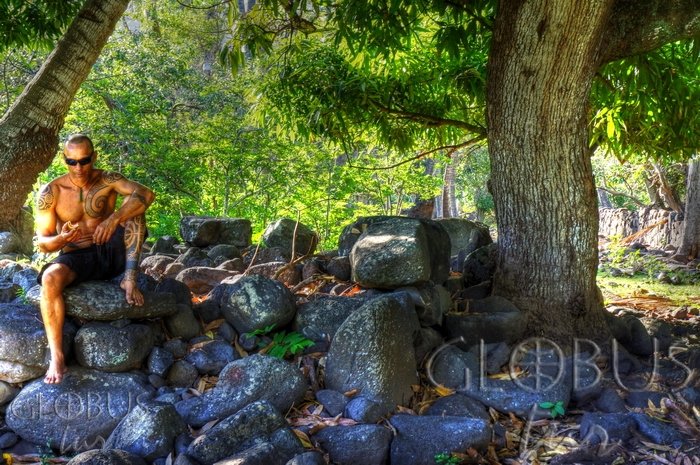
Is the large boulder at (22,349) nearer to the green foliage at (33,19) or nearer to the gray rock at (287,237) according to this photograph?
the gray rock at (287,237)

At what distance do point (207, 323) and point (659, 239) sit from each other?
12065mm

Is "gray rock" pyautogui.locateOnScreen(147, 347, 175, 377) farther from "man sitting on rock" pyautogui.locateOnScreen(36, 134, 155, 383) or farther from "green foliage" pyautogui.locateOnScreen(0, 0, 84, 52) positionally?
"green foliage" pyautogui.locateOnScreen(0, 0, 84, 52)

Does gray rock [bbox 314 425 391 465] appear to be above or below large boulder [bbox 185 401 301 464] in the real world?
below

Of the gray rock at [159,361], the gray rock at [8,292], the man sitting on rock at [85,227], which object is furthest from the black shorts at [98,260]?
the gray rock at [8,292]

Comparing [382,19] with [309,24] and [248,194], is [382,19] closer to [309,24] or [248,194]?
[309,24]

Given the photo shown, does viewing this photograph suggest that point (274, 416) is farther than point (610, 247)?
No

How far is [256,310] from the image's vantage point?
4.14 meters

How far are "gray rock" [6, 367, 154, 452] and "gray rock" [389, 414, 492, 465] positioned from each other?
1.58 metres

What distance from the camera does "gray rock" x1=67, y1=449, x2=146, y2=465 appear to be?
→ 108 inches

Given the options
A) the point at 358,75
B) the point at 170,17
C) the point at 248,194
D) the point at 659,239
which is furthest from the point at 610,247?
the point at 170,17

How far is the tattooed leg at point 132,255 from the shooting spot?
3716 millimetres

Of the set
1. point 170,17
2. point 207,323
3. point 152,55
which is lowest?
point 207,323

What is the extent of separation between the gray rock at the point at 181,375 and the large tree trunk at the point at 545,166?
2607 mm

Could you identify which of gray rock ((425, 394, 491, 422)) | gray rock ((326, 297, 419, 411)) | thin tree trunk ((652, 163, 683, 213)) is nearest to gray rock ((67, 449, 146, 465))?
gray rock ((326, 297, 419, 411))
